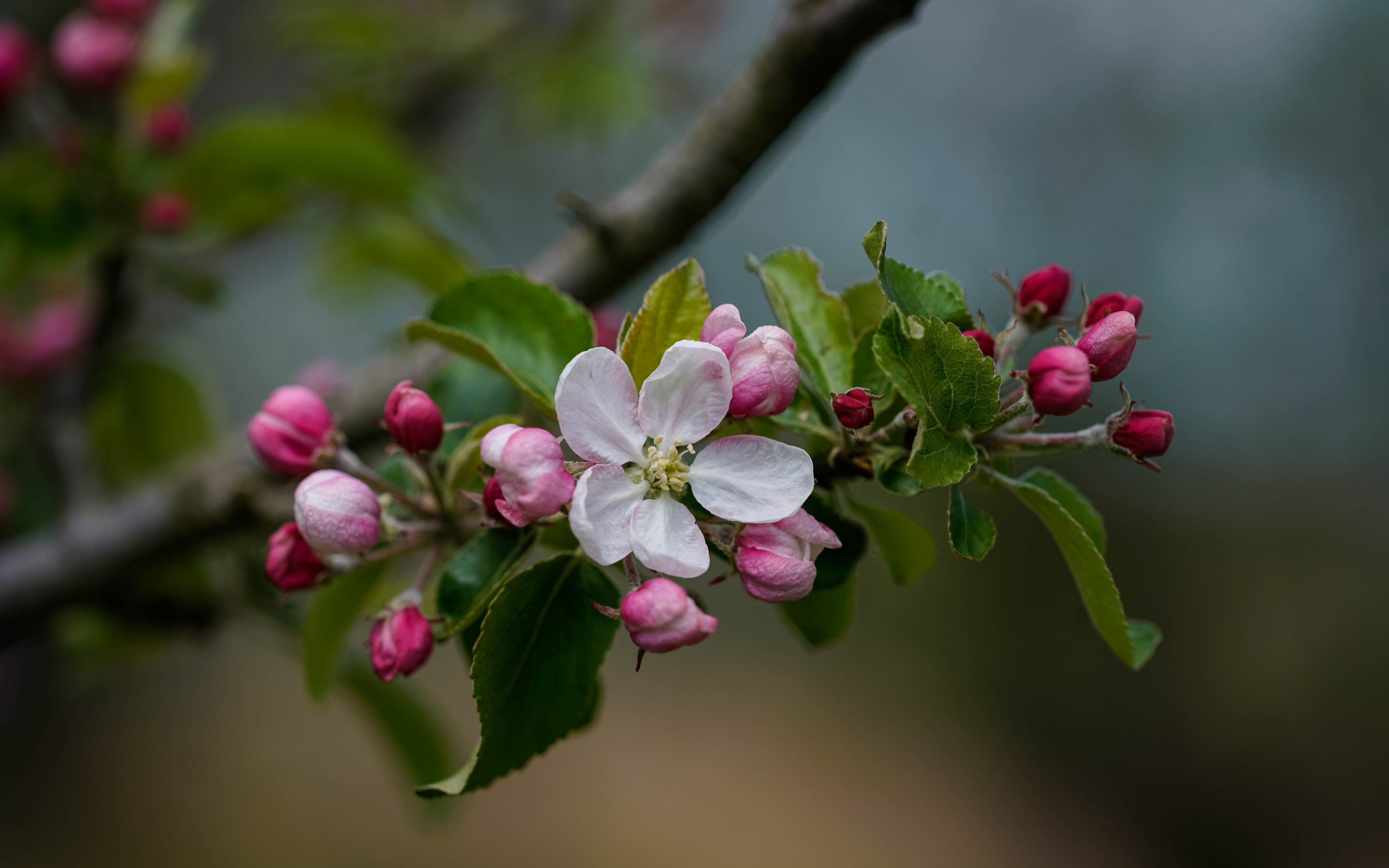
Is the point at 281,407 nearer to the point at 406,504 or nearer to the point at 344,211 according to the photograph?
the point at 406,504

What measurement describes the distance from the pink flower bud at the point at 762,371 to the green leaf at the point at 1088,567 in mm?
127

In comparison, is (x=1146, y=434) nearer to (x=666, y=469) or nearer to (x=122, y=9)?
(x=666, y=469)

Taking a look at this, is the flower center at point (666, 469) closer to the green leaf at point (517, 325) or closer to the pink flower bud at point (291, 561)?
the green leaf at point (517, 325)

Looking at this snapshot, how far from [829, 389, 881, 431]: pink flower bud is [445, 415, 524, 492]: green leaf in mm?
170

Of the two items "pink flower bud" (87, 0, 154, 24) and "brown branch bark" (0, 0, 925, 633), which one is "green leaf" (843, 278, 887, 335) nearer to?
"brown branch bark" (0, 0, 925, 633)

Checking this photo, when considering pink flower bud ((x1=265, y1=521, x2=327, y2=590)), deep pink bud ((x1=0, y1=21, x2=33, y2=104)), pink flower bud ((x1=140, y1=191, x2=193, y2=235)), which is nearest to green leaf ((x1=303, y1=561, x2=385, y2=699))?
pink flower bud ((x1=265, y1=521, x2=327, y2=590))

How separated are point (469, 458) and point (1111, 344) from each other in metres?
0.35

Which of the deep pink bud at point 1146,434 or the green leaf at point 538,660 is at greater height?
the deep pink bud at point 1146,434

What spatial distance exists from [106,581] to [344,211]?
723mm

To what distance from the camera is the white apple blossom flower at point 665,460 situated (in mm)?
397

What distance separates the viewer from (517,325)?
544 mm

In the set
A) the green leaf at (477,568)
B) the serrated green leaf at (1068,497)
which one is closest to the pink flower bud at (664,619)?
the green leaf at (477,568)

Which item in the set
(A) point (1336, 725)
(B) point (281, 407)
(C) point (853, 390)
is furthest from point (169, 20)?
(A) point (1336, 725)

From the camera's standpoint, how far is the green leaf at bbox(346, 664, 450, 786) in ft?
3.84
